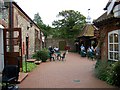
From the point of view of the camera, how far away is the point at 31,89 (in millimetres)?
9562

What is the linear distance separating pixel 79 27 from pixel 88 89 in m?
35.5

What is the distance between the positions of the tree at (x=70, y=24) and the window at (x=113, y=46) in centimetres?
3035

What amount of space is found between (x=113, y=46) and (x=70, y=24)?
33.1 metres

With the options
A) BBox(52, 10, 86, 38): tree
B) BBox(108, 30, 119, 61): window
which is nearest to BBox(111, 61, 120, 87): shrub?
BBox(108, 30, 119, 61): window

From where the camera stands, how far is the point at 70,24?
152 ft

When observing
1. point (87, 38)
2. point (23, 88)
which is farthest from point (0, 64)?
point (87, 38)

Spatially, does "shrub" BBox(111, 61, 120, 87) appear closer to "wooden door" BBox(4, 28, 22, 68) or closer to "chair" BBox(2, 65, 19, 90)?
"chair" BBox(2, 65, 19, 90)

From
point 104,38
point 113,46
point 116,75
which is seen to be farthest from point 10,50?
point 116,75

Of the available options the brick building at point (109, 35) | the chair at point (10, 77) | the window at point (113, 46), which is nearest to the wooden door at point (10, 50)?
the chair at point (10, 77)

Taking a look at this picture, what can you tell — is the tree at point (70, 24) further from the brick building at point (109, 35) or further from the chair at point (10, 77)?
the chair at point (10, 77)

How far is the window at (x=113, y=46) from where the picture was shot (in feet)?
43.1

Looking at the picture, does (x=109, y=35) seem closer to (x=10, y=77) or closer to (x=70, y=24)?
(x=10, y=77)

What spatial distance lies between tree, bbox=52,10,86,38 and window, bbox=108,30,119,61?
3035cm

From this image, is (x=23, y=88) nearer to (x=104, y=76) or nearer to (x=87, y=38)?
(x=104, y=76)
